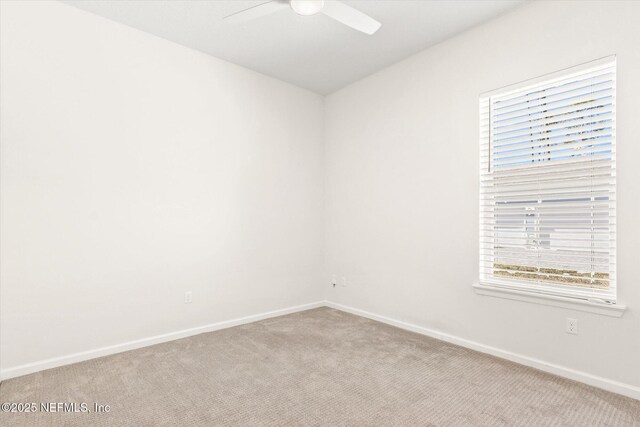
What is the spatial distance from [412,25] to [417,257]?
210 cm

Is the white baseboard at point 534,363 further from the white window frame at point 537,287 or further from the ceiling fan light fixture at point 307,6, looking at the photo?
the ceiling fan light fixture at point 307,6

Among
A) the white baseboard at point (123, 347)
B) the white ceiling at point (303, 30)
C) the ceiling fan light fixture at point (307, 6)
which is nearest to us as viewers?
the ceiling fan light fixture at point (307, 6)

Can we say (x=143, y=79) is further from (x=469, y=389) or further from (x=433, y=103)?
(x=469, y=389)

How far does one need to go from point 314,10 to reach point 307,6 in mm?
55

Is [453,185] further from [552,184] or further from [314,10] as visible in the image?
[314,10]

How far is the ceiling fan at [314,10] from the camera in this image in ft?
6.92

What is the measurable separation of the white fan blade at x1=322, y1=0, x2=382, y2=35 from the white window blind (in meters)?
1.24

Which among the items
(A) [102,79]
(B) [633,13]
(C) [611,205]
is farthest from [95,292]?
(B) [633,13]

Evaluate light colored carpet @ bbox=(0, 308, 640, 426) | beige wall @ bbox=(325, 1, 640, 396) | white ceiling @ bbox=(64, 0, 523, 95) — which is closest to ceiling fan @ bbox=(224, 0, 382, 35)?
white ceiling @ bbox=(64, 0, 523, 95)

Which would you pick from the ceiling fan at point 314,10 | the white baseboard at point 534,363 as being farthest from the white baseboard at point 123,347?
the ceiling fan at point 314,10

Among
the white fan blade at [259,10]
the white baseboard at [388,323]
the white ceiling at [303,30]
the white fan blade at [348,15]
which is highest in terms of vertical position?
the white ceiling at [303,30]

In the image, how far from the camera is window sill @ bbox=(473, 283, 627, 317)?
2242 mm

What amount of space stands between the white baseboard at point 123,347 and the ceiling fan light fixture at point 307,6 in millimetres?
2886

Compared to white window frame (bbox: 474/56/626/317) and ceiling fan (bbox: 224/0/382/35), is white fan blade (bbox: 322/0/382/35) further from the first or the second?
white window frame (bbox: 474/56/626/317)
